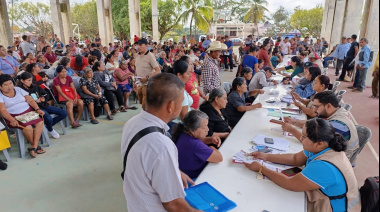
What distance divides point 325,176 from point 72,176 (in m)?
2.85

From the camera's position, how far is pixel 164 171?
113cm

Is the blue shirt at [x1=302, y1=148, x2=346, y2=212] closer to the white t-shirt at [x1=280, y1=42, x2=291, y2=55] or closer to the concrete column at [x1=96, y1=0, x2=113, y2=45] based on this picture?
the white t-shirt at [x1=280, y1=42, x2=291, y2=55]

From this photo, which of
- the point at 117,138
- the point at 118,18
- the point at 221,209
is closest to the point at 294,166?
the point at 221,209

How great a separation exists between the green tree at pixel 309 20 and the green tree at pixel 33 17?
2755 cm

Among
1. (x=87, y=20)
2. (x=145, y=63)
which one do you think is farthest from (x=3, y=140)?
(x=87, y=20)

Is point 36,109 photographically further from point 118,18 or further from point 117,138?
point 118,18

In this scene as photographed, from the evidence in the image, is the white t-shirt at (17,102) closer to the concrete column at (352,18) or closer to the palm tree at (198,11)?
the concrete column at (352,18)

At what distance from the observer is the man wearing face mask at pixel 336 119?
242 centimetres

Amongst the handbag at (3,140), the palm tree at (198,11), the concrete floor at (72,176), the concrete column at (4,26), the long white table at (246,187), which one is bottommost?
the concrete floor at (72,176)

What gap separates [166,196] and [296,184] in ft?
3.36

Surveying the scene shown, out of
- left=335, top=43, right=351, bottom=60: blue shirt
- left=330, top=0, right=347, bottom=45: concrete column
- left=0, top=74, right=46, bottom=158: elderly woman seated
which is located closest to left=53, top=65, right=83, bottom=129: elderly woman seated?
left=0, top=74, right=46, bottom=158: elderly woman seated

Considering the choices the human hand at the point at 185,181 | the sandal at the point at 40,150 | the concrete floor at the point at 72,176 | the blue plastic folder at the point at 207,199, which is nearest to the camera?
the blue plastic folder at the point at 207,199

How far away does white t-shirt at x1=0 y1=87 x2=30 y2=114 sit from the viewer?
3.58 meters

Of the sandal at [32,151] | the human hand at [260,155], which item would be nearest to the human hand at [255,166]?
the human hand at [260,155]
